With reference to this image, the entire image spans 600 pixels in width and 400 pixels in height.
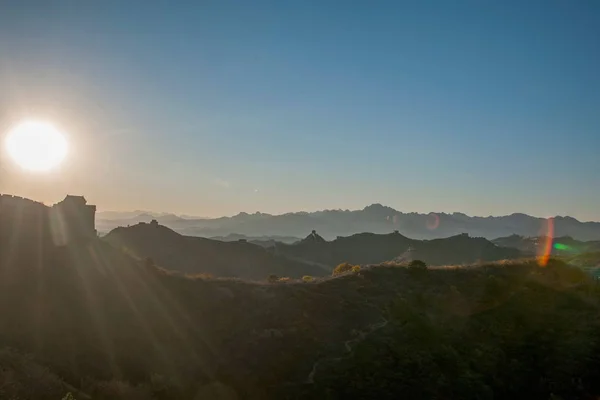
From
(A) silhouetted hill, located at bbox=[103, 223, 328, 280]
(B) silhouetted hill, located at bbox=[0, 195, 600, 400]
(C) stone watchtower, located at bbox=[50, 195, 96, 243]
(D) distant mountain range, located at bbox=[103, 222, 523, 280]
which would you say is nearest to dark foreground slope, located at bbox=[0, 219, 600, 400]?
(B) silhouetted hill, located at bbox=[0, 195, 600, 400]

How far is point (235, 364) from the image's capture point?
21.8 m

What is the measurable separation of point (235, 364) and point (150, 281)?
9412 millimetres

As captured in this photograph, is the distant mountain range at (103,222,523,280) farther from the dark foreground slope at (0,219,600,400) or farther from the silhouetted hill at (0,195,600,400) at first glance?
the dark foreground slope at (0,219,600,400)

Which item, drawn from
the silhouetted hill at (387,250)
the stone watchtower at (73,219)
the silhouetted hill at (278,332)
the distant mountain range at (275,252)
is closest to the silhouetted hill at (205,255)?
the distant mountain range at (275,252)

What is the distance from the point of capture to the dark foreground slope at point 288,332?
2022 cm

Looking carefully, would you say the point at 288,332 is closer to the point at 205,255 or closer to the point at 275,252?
the point at 205,255

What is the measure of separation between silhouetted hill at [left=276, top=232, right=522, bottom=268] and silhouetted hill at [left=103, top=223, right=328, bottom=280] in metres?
22.6

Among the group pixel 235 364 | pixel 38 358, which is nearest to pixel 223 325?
pixel 235 364

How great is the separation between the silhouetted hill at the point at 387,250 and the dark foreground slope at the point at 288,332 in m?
111

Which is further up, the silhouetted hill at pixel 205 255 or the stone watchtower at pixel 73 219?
the stone watchtower at pixel 73 219

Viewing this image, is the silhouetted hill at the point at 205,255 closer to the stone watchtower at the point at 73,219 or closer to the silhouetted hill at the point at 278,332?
the stone watchtower at the point at 73,219

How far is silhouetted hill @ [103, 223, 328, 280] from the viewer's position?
4232 inches

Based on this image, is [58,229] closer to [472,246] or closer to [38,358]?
[38,358]

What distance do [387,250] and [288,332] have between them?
144 m
